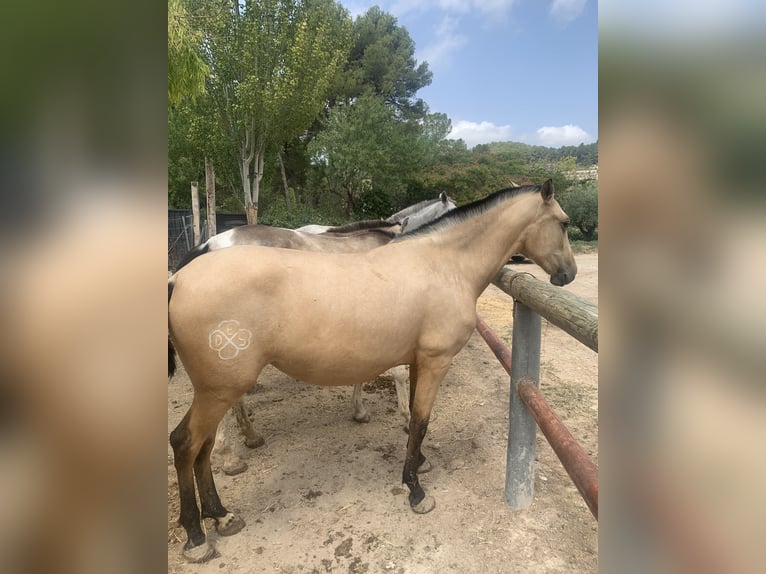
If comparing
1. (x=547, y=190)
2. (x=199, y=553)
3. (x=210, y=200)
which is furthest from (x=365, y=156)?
(x=199, y=553)

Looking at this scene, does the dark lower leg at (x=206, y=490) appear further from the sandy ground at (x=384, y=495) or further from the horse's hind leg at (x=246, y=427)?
the horse's hind leg at (x=246, y=427)

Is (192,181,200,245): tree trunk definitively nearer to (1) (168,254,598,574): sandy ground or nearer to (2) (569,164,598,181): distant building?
(1) (168,254,598,574): sandy ground

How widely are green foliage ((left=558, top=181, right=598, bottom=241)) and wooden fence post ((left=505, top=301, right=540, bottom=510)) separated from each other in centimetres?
1783

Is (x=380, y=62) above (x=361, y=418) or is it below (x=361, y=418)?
above

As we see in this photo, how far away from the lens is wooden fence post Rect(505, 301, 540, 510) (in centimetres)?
247

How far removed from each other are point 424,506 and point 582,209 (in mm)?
19196

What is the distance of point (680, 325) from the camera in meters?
0.44

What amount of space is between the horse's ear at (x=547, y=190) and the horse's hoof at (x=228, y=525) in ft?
8.77

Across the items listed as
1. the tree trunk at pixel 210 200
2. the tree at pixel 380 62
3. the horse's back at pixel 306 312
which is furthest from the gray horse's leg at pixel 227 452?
the tree at pixel 380 62

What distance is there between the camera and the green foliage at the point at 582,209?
18734 millimetres

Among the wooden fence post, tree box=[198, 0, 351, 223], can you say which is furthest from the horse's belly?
tree box=[198, 0, 351, 223]

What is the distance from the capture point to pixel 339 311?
2084mm

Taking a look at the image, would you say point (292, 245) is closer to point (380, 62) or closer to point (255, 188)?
point (255, 188)

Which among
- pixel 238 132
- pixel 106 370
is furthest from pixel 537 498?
pixel 238 132
